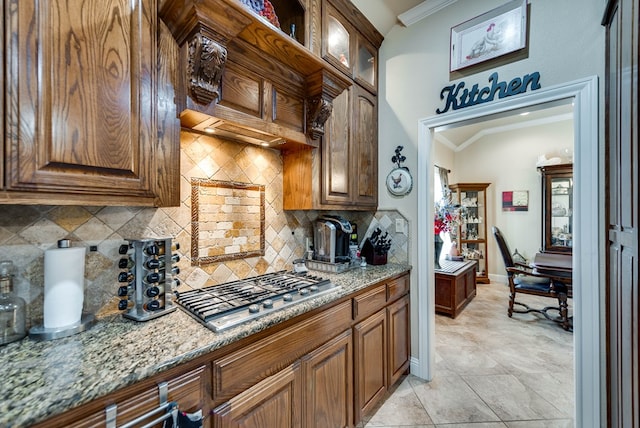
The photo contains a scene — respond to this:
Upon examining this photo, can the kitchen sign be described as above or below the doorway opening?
above

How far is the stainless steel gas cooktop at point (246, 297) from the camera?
3.63 ft

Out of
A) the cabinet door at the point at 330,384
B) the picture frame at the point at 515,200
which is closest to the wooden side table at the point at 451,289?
the picture frame at the point at 515,200

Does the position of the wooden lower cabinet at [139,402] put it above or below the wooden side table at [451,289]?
above

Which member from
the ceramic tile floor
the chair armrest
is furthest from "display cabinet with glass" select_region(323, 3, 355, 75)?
the chair armrest

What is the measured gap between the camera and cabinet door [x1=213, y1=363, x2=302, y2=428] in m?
1.01

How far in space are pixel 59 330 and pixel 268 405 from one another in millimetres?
822

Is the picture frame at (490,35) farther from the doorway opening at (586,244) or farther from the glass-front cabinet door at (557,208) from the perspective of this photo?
the glass-front cabinet door at (557,208)

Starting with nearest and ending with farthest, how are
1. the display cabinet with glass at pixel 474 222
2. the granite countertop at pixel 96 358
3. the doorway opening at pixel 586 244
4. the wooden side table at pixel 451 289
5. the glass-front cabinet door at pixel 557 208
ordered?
1. the granite countertop at pixel 96 358
2. the doorway opening at pixel 586 244
3. the wooden side table at pixel 451 289
4. the glass-front cabinet door at pixel 557 208
5. the display cabinet with glass at pixel 474 222

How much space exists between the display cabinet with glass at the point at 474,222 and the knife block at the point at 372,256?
3648 millimetres

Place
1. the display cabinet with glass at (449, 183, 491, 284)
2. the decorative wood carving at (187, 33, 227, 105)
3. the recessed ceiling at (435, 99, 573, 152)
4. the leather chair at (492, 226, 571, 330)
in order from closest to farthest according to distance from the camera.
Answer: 1. the decorative wood carving at (187, 33, 227, 105)
2. the leather chair at (492, 226, 571, 330)
3. the recessed ceiling at (435, 99, 573, 152)
4. the display cabinet with glass at (449, 183, 491, 284)

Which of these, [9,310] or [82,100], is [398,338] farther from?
[82,100]

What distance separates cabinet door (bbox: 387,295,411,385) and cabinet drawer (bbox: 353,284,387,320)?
0.15 m

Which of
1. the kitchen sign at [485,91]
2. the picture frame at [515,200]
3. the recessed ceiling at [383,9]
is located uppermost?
the recessed ceiling at [383,9]

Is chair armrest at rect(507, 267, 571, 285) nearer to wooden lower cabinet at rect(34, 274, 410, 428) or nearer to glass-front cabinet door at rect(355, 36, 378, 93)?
wooden lower cabinet at rect(34, 274, 410, 428)
